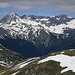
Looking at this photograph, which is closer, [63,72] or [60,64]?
[63,72]

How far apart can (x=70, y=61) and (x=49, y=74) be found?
13562 mm

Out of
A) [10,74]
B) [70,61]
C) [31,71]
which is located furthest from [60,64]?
[10,74]

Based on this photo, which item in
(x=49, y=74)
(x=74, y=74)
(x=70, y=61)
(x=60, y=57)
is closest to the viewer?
(x=74, y=74)

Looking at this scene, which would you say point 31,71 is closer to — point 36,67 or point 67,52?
point 36,67

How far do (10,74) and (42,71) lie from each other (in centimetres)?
2367

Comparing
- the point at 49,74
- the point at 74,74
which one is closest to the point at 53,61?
the point at 49,74

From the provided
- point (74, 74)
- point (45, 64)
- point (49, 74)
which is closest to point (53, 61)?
point (45, 64)

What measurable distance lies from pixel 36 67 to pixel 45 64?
171 inches

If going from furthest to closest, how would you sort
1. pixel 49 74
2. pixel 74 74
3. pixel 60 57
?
pixel 60 57 → pixel 49 74 → pixel 74 74

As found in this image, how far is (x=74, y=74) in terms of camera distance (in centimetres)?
11512

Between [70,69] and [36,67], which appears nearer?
[70,69]

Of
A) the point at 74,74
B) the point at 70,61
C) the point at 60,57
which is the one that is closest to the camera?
the point at 74,74

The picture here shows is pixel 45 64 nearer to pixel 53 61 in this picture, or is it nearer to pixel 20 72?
pixel 53 61

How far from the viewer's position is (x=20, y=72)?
454 ft
